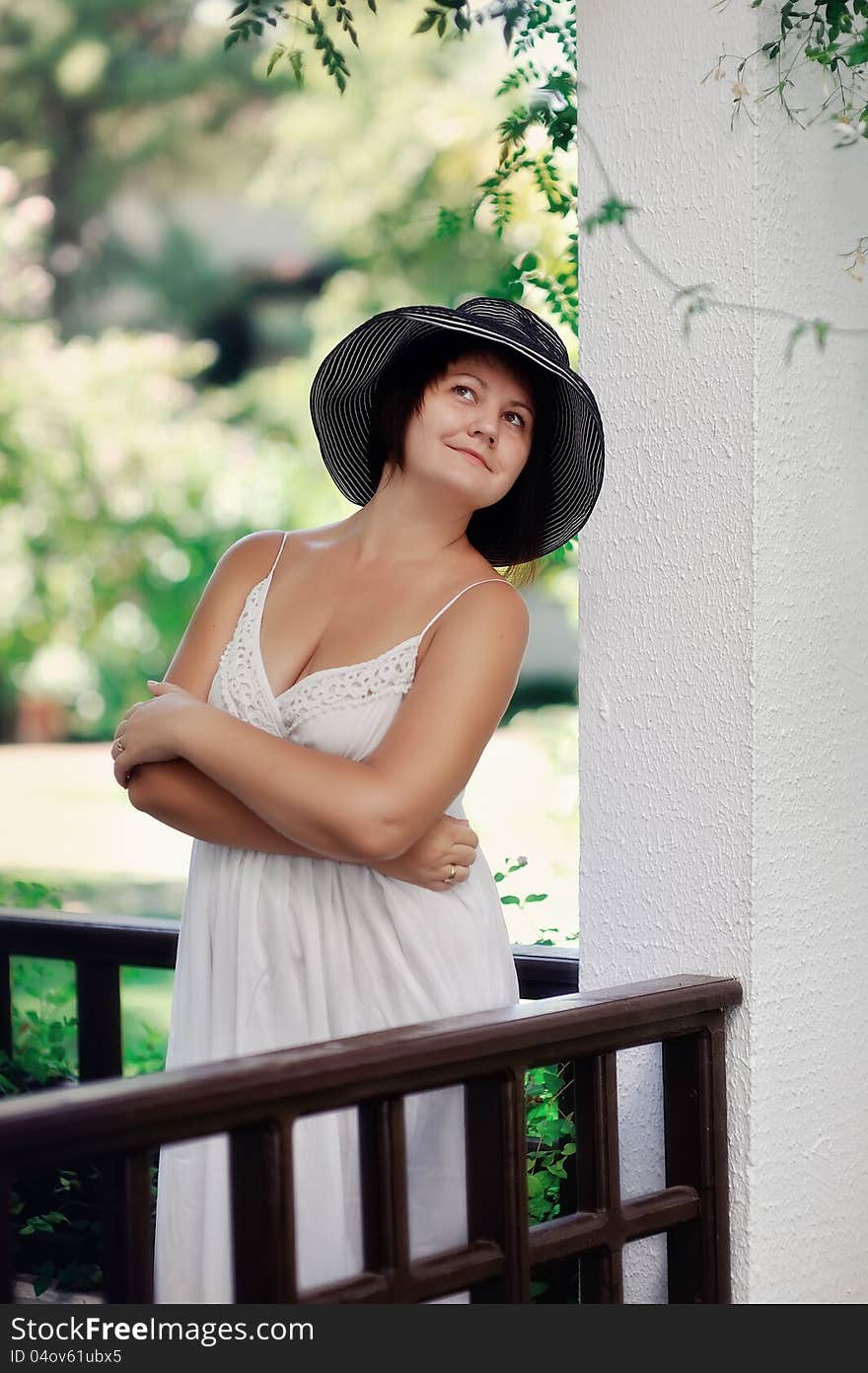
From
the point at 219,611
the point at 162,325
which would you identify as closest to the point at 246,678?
the point at 219,611

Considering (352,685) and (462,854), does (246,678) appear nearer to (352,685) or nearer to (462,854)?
(352,685)

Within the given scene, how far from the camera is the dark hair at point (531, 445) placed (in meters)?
1.83

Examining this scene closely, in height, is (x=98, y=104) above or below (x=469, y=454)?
above

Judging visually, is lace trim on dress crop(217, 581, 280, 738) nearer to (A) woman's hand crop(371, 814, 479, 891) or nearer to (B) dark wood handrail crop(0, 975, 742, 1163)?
(A) woman's hand crop(371, 814, 479, 891)

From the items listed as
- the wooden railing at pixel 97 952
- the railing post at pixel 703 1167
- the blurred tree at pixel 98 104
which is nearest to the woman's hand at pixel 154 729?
the railing post at pixel 703 1167

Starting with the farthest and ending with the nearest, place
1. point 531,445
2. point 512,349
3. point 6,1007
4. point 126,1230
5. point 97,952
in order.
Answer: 1. point 6,1007
2. point 97,952
3. point 531,445
4. point 512,349
5. point 126,1230

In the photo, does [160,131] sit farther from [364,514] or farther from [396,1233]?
[396,1233]

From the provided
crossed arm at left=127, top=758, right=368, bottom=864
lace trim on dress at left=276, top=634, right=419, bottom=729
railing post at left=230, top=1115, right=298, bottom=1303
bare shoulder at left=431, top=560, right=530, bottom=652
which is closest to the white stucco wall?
bare shoulder at left=431, top=560, right=530, bottom=652

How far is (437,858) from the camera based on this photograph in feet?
5.65

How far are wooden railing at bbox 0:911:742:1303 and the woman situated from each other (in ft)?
0.53

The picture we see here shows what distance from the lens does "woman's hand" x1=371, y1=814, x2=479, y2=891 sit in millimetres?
1715

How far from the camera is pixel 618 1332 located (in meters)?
1.56

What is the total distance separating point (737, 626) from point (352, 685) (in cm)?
47

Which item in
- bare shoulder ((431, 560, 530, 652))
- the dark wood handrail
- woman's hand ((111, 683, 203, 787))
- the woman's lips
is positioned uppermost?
the woman's lips
